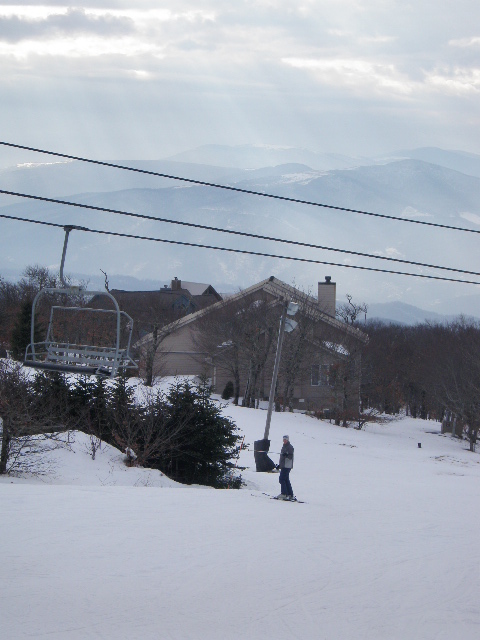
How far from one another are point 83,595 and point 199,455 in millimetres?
14102

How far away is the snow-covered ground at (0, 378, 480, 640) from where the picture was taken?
11328 mm

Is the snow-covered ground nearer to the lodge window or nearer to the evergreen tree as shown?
the evergreen tree

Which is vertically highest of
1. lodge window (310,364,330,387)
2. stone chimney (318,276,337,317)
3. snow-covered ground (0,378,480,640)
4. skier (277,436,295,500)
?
stone chimney (318,276,337,317)

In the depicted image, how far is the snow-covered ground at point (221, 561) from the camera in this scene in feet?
37.2

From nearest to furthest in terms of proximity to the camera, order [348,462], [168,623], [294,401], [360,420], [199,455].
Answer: [168,623]
[199,455]
[348,462]
[360,420]
[294,401]

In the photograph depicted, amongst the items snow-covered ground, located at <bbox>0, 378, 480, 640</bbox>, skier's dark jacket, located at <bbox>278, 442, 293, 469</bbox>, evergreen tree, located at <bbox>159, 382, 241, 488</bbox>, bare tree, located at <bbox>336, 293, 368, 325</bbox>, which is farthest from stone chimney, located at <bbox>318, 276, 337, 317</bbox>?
skier's dark jacket, located at <bbox>278, 442, 293, 469</bbox>

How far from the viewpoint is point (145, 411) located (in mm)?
26203

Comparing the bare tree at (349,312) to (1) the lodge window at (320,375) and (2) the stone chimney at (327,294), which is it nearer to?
(2) the stone chimney at (327,294)

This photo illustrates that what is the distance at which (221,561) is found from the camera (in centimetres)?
1473

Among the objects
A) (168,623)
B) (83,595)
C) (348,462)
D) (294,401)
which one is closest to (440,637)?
(168,623)

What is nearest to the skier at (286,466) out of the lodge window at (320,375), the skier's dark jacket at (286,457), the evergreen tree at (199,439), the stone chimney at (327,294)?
the skier's dark jacket at (286,457)

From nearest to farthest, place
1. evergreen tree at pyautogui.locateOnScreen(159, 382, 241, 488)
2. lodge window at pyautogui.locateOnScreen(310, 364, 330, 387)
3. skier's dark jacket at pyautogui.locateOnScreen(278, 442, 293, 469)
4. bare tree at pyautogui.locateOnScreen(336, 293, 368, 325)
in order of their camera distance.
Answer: skier's dark jacket at pyautogui.locateOnScreen(278, 442, 293, 469) < evergreen tree at pyautogui.locateOnScreen(159, 382, 241, 488) < lodge window at pyautogui.locateOnScreen(310, 364, 330, 387) < bare tree at pyautogui.locateOnScreen(336, 293, 368, 325)

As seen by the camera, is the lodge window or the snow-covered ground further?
the lodge window

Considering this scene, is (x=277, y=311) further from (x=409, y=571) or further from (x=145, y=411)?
(x=409, y=571)
